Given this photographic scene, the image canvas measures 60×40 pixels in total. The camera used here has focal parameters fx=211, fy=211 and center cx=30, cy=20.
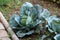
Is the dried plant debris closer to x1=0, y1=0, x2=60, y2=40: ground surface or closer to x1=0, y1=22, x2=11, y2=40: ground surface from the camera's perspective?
x1=0, y1=22, x2=11, y2=40: ground surface

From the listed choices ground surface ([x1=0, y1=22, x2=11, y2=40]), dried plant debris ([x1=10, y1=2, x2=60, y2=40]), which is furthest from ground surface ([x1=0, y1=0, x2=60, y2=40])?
dried plant debris ([x1=10, y1=2, x2=60, y2=40])

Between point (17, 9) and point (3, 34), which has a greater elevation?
point (17, 9)

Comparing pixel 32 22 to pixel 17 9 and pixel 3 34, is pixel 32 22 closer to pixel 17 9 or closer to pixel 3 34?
pixel 3 34

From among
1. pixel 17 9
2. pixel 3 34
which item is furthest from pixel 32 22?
pixel 17 9

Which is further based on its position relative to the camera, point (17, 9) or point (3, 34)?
point (17, 9)

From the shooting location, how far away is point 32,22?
389cm

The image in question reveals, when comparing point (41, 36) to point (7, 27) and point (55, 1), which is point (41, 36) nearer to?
point (7, 27)

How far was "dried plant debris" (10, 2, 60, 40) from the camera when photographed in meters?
3.81

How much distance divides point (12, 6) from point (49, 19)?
1407 mm

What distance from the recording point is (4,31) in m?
4.00

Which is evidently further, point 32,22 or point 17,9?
point 17,9

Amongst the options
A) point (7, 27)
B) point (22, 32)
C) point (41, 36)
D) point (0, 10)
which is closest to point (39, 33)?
point (41, 36)

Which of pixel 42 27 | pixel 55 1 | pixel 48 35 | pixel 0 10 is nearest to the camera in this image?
pixel 48 35

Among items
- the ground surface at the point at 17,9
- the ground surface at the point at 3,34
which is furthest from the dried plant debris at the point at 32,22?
the ground surface at the point at 17,9
